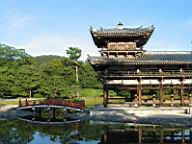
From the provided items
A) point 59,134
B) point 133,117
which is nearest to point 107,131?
point 59,134

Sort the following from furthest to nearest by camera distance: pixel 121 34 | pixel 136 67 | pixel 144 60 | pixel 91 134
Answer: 1. pixel 121 34
2. pixel 136 67
3. pixel 144 60
4. pixel 91 134

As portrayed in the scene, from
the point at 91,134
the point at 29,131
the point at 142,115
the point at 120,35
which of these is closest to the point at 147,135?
the point at 91,134

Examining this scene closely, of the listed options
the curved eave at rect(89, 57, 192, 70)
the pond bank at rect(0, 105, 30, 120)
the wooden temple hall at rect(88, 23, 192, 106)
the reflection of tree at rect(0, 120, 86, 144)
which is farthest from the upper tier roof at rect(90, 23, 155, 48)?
the pond bank at rect(0, 105, 30, 120)

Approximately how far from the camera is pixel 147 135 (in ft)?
88.3

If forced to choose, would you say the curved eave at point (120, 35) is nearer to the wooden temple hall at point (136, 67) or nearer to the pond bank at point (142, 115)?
the wooden temple hall at point (136, 67)

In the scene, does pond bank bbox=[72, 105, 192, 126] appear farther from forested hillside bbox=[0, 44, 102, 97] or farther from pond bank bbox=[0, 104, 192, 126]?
forested hillside bbox=[0, 44, 102, 97]

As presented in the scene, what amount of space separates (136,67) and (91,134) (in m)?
13.8

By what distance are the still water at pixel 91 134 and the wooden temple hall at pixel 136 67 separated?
295 inches

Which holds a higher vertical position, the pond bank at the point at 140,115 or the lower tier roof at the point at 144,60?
the lower tier roof at the point at 144,60

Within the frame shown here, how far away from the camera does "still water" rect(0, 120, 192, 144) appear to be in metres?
25.1

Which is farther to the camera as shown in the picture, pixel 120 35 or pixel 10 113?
pixel 10 113

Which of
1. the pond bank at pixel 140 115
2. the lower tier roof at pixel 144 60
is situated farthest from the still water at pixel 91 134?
the lower tier roof at pixel 144 60

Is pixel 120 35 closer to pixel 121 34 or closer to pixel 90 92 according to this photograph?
pixel 121 34

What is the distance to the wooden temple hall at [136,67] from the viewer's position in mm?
39000
